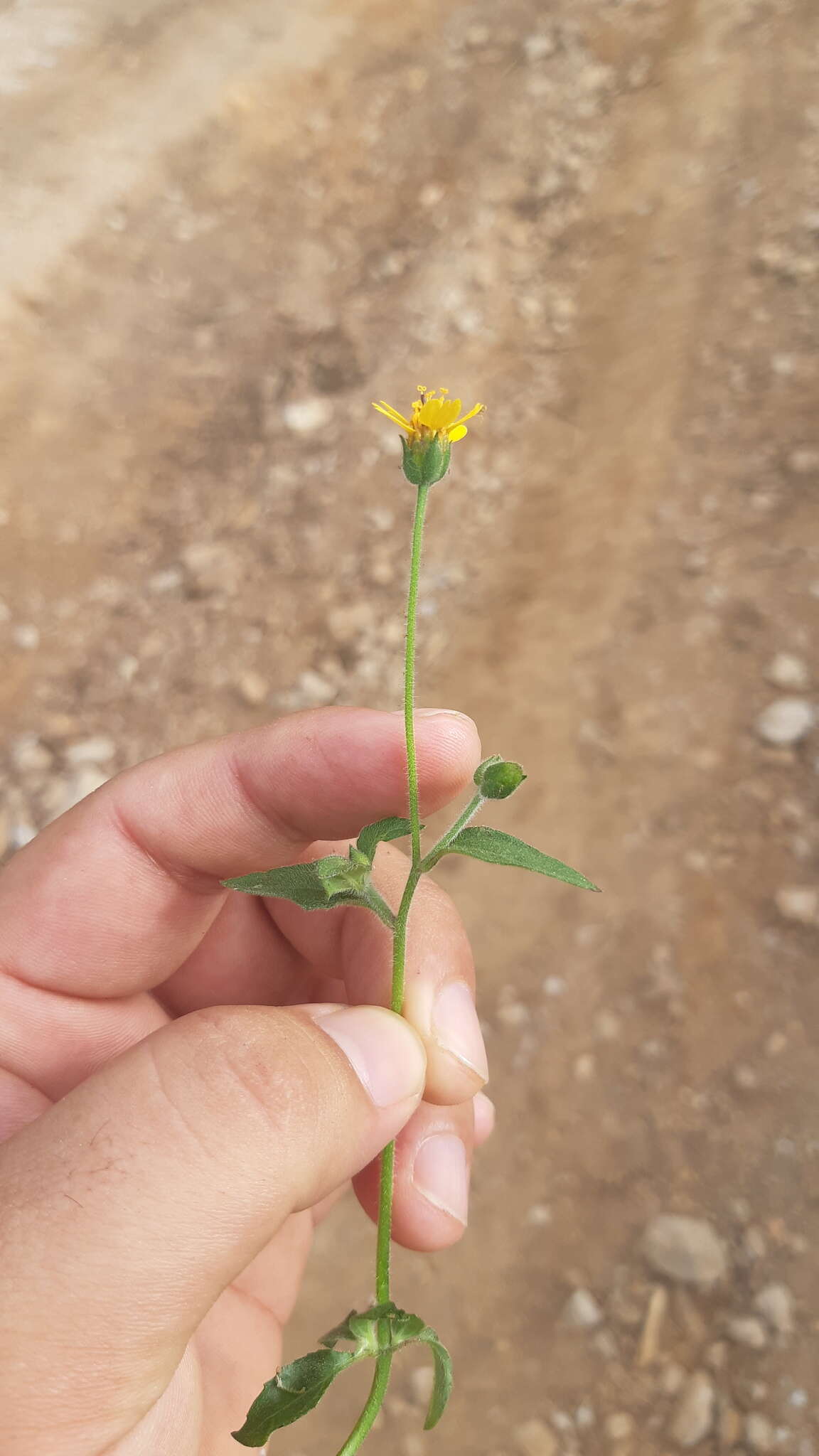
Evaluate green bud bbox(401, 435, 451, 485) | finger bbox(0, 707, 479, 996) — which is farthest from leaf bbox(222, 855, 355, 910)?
green bud bbox(401, 435, 451, 485)

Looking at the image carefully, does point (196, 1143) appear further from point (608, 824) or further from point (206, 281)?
point (206, 281)

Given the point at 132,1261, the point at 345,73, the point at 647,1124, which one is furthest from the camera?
the point at 345,73

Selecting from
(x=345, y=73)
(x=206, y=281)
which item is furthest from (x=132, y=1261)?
(x=345, y=73)

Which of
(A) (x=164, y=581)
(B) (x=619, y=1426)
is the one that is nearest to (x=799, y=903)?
(B) (x=619, y=1426)

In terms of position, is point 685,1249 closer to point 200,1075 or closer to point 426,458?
point 200,1075

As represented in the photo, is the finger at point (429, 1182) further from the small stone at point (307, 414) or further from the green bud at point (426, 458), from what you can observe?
the small stone at point (307, 414)
